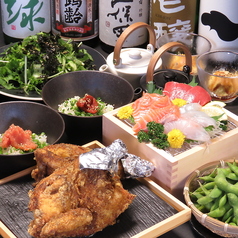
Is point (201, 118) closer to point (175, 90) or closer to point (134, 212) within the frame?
point (175, 90)

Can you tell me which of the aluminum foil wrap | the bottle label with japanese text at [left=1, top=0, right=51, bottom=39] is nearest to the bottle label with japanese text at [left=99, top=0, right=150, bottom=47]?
the bottle label with japanese text at [left=1, top=0, right=51, bottom=39]

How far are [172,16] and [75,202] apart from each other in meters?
1.34

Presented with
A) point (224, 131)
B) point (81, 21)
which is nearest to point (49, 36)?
point (81, 21)

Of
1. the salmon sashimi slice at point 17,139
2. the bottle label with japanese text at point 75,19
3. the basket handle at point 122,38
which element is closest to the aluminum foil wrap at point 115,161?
the salmon sashimi slice at point 17,139

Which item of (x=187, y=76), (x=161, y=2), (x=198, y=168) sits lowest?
(x=198, y=168)

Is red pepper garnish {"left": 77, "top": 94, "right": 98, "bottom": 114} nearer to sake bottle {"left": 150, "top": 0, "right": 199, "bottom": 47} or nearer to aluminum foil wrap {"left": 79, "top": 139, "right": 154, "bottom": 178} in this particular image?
aluminum foil wrap {"left": 79, "top": 139, "right": 154, "bottom": 178}

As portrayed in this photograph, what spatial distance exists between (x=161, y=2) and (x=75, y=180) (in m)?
1.27

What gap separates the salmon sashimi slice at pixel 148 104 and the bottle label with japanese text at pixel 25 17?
3.40 ft

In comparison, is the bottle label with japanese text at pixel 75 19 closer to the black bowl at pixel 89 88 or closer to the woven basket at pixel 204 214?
the black bowl at pixel 89 88

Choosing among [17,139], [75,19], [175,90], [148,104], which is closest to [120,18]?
[75,19]

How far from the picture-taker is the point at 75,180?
1479mm

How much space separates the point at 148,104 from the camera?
1770 mm

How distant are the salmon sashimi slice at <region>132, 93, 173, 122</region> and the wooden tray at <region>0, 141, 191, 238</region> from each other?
0.24 m

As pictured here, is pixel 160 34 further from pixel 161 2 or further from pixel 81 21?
pixel 81 21
